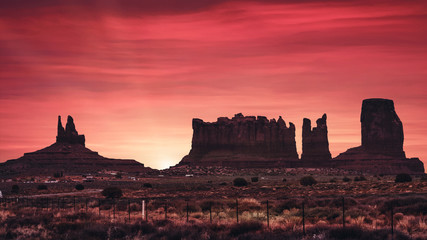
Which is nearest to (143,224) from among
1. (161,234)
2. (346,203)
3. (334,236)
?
(161,234)

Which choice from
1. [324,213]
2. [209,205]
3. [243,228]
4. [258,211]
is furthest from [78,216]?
[324,213]

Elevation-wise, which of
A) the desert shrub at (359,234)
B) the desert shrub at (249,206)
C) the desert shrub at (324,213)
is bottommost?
the desert shrub at (359,234)

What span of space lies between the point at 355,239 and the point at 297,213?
14.4 meters

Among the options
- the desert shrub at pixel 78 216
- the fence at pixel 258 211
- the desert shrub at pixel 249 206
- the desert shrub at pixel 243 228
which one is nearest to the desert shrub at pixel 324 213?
the fence at pixel 258 211

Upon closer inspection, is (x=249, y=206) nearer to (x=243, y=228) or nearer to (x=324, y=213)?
(x=324, y=213)

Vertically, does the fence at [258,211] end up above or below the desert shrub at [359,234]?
above

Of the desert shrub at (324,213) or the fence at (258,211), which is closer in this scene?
the fence at (258,211)

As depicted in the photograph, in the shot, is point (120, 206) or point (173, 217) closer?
point (173, 217)

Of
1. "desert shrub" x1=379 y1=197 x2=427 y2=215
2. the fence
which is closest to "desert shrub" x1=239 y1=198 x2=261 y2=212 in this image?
the fence

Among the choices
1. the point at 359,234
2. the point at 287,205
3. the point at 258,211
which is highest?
the point at 287,205

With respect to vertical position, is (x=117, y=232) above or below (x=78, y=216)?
below

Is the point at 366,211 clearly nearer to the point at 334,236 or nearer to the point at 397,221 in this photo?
the point at 397,221

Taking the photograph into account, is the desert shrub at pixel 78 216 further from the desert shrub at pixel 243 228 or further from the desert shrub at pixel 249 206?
the desert shrub at pixel 243 228

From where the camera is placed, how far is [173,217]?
3741cm
